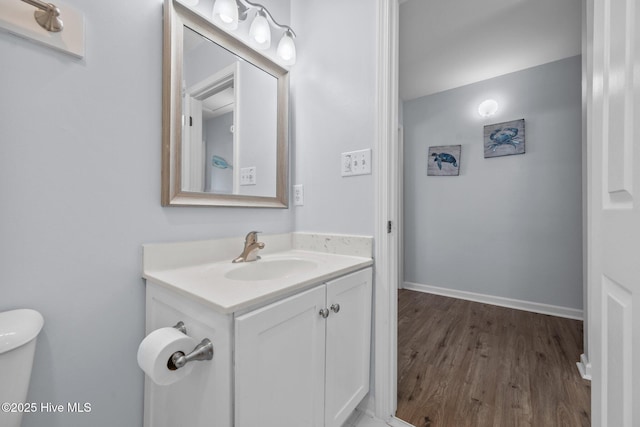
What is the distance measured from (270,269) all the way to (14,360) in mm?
797

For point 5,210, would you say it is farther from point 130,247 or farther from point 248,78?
point 248,78

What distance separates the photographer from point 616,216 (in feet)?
1.80

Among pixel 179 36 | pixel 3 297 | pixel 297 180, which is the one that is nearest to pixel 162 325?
pixel 3 297

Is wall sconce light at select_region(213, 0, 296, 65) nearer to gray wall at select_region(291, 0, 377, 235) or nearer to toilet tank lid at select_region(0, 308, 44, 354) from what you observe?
gray wall at select_region(291, 0, 377, 235)

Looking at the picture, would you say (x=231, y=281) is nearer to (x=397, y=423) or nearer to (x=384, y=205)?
(x=384, y=205)

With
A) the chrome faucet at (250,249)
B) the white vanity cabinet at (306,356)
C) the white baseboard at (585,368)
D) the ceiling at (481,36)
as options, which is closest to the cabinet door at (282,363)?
the white vanity cabinet at (306,356)

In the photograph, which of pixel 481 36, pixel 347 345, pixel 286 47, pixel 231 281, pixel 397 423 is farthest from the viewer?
pixel 481 36

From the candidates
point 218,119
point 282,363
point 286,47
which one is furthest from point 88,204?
point 286,47

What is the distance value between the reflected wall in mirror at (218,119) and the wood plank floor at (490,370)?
1.36m

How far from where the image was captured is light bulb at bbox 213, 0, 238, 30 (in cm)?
111

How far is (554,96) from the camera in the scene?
238 centimetres

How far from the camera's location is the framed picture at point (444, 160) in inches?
113

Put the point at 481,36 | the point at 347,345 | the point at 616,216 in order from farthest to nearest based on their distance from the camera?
the point at 481,36 < the point at 347,345 < the point at 616,216

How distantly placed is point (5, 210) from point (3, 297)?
0.24 meters
